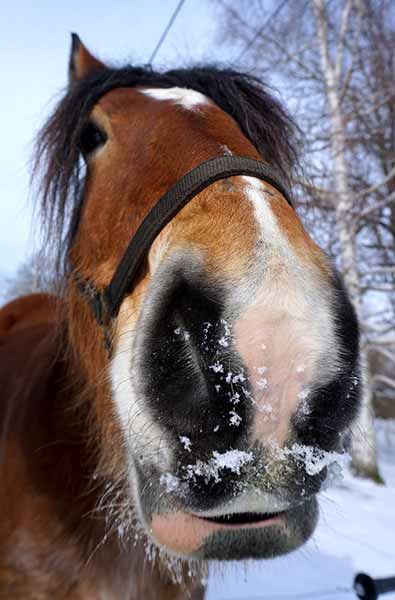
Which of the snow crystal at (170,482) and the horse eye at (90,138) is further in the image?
the horse eye at (90,138)

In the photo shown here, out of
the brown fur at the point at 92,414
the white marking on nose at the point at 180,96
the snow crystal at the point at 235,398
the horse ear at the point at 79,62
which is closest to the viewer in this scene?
the snow crystal at the point at 235,398

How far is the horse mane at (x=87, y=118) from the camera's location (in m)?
1.53

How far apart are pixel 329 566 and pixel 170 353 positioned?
2826 millimetres

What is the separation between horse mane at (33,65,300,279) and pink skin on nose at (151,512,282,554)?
3.39 feet

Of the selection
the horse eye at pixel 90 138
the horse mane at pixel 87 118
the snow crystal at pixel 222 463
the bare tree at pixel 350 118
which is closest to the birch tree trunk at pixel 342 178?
Result: the bare tree at pixel 350 118

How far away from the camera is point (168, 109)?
129 centimetres

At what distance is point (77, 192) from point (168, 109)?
491 mm

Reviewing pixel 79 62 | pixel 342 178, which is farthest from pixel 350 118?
pixel 79 62

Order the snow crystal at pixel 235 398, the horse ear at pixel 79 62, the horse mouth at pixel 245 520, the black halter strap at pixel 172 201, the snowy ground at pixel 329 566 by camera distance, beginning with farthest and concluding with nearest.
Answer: the snowy ground at pixel 329 566, the horse ear at pixel 79 62, the black halter strap at pixel 172 201, the horse mouth at pixel 245 520, the snow crystal at pixel 235 398

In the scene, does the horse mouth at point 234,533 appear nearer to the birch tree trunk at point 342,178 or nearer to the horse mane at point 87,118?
the horse mane at point 87,118

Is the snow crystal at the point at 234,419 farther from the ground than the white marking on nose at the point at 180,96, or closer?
closer

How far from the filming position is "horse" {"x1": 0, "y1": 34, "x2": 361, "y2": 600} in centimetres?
77

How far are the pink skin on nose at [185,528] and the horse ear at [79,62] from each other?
1.64m

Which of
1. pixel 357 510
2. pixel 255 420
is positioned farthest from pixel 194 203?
pixel 357 510
